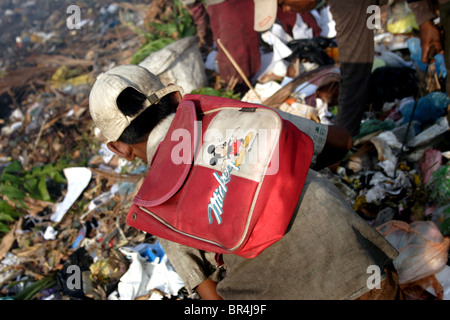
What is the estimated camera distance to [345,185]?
2869 millimetres

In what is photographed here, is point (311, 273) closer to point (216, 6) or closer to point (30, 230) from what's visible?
point (30, 230)

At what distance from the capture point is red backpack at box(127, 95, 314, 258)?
1170 millimetres

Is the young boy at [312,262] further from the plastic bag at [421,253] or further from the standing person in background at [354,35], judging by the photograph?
the standing person in background at [354,35]

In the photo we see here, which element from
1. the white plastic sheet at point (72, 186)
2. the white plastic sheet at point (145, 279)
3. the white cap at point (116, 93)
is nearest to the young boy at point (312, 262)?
the white cap at point (116, 93)

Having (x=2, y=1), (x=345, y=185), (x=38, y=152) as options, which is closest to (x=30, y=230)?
(x=38, y=152)

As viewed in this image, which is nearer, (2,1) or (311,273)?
(311,273)

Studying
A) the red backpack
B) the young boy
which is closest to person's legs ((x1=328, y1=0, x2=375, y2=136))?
the young boy

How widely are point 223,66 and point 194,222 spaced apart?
12.5ft

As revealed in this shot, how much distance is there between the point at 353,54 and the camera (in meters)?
2.95

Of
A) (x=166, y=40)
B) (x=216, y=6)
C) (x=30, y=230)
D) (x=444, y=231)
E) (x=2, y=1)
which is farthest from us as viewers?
(x=2, y=1)

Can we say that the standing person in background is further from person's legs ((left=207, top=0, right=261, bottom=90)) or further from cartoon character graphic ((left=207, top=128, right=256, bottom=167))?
cartoon character graphic ((left=207, top=128, right=256, bottom=167))

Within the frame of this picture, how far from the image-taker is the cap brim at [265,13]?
2771mm

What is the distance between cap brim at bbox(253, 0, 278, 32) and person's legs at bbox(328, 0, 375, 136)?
1.63 ft

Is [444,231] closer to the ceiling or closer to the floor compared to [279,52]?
closer to the floor
